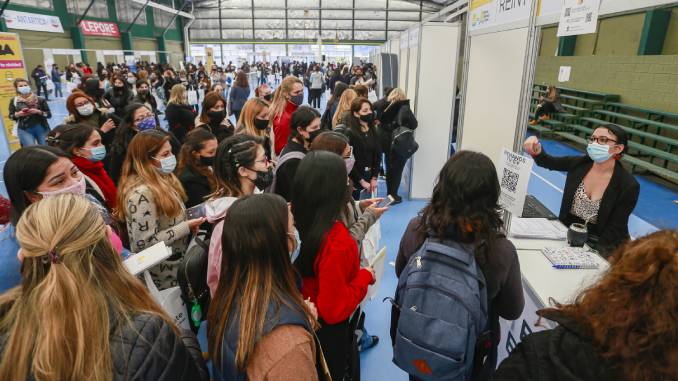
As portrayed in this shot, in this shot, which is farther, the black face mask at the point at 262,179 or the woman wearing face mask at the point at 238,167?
the black face mask at the point at 262,179

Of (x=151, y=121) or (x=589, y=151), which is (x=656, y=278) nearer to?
(x=589, y=151)

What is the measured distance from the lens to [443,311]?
→ 148 cm

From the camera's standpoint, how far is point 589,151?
8.04ft

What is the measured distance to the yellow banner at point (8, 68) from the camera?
7.22 meters

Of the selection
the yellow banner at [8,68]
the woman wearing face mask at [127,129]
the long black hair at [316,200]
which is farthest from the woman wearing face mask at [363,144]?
the yellow banner at [8,68]

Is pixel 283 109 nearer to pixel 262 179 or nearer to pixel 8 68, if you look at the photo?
pixel 262 179

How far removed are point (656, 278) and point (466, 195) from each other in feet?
2.38

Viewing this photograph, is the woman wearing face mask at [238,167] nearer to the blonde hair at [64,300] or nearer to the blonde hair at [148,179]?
the blonde hair at [148,179]

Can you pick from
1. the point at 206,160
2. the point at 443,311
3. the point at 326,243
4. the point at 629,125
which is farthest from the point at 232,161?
the point at 629,125

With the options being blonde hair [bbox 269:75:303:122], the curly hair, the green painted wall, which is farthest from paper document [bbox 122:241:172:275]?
the green painted wall

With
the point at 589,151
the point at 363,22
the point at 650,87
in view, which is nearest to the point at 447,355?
the point at 589,151

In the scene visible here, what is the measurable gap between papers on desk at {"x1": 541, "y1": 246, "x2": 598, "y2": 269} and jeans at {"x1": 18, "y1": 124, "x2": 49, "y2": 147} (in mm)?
7024

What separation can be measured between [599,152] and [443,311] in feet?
5.44

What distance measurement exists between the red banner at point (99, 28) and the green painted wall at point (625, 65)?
20587 millimetres
